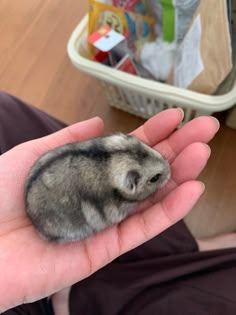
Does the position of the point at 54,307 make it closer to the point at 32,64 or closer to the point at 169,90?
the point at 169,90

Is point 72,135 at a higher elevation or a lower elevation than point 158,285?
higher

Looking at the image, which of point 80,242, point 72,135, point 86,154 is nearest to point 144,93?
point 72,135

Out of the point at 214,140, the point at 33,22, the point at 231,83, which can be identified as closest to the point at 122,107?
the point at 214,140

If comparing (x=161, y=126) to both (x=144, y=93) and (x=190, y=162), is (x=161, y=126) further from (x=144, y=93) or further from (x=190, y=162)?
(x=144, y=93)

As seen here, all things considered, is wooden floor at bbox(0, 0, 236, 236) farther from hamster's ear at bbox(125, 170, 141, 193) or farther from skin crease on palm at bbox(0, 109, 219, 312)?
hamster's ear at bbox(125, 170, 141, 193)

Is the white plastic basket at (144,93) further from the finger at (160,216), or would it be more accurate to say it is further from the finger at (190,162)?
the finger at (160,216)

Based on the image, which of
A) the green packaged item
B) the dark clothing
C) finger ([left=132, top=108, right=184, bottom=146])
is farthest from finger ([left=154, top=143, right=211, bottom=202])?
the green packaged item

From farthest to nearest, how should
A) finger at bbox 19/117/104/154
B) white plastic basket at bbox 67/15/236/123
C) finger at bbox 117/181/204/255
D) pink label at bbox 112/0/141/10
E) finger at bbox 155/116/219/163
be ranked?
pink label at bbox 112/0/141/10 < white plastic basket at bbox 67/15/236/123 < finger at bbox 19/117/104/154 < finger at bbox 155/116/219/163 < finger at bbox 117/181/204/255
